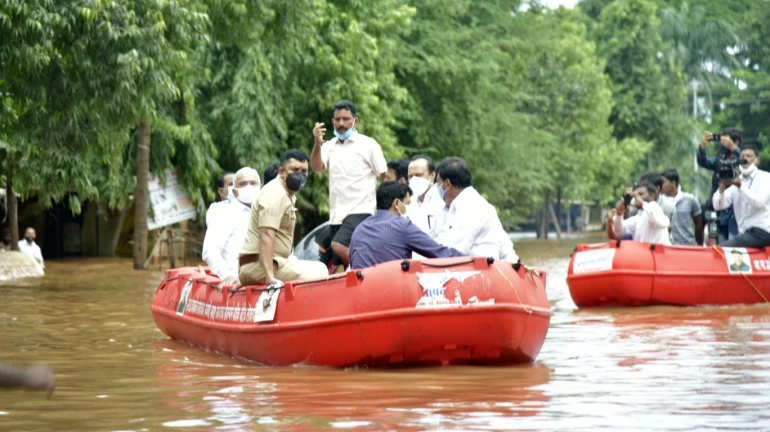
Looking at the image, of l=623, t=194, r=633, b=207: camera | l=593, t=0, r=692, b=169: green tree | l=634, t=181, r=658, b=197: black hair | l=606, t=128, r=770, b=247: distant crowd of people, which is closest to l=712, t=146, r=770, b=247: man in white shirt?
l=606, t=128, r=770, b=247: distant crowd of people

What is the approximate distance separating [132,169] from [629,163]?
123 feet

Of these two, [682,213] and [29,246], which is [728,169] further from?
[29,246]

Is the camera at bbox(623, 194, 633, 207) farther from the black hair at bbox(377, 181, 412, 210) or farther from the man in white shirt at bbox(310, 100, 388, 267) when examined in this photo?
the black hair at bbox(377, 181, 412, 210)

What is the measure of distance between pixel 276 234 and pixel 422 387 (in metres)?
2.44

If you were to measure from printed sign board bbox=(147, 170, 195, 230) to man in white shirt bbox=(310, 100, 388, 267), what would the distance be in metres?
17.7

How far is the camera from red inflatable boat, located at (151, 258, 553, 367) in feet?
32.9

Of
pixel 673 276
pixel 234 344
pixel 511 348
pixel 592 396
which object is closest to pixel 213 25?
pixel 673 276

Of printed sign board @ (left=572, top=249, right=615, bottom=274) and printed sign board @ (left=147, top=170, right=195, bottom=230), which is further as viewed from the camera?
printed sign board @ (left=147, top=170, right=195, bottom=230)

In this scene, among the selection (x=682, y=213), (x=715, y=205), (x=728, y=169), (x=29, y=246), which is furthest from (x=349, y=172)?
(x=29, y=246)

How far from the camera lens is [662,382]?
9367 mm

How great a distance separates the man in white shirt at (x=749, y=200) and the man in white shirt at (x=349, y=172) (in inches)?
224

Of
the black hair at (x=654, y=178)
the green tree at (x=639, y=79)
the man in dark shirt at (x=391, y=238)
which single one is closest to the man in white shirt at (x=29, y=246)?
the black hair at (x=654, y=178)

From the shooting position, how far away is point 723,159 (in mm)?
16672

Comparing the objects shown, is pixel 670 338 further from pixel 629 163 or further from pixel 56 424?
pixel 629 163
